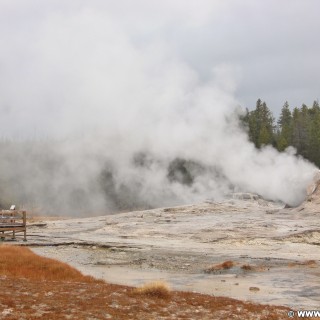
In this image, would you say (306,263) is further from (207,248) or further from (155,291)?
(155,291)

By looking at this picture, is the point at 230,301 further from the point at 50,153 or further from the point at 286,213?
the point at 50,153

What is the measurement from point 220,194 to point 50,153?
33027mm

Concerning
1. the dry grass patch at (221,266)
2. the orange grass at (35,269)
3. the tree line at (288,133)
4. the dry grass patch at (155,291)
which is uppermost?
the tree line at (288,133)

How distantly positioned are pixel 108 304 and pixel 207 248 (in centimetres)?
1455

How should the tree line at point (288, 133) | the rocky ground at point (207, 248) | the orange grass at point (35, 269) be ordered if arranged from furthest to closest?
the tree line at point (288, 133) → the orange grass at point (35, 269) → the rocky ground at point (207, 248)

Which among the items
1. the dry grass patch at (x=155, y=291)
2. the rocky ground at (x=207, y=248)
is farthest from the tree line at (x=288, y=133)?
the dry grass patch at (x=155, y=291)

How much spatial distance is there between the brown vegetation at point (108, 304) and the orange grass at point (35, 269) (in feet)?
9.54

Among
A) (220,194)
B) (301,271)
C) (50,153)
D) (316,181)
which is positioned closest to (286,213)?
(316,181)

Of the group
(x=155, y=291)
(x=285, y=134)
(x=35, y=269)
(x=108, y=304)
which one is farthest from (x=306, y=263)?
(x=285, y=134)

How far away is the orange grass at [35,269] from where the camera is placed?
55.7ft

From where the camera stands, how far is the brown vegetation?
33.1ft

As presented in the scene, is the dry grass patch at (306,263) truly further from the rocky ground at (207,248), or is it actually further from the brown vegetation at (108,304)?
the brown vegetation at (108,304)

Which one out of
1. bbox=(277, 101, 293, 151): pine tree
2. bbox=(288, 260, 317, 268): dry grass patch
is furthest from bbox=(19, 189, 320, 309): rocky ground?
bbox=(277, 101, 293, 151): pine tree

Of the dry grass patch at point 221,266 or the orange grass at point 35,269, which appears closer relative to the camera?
the orange grass at point 35,269
